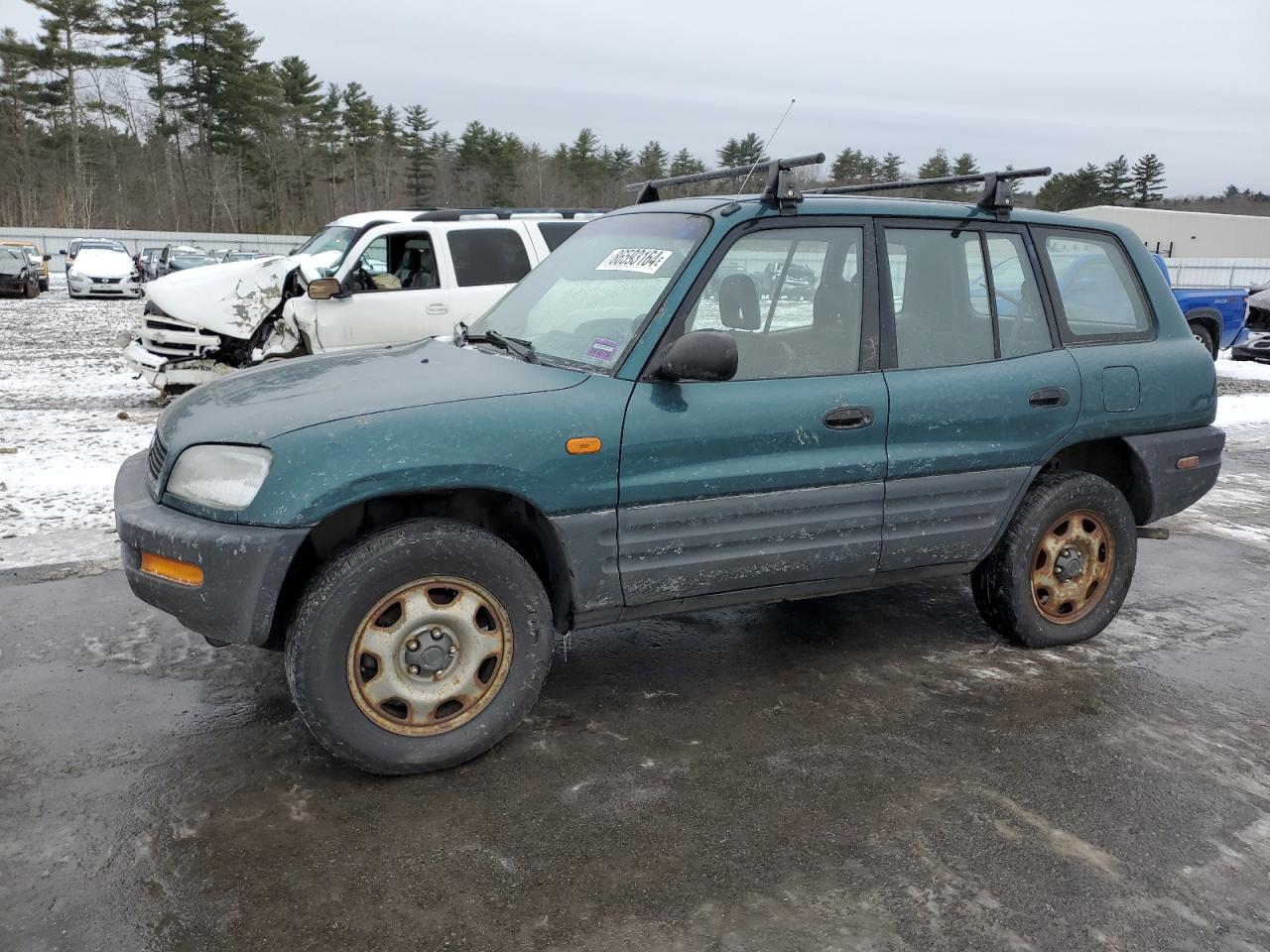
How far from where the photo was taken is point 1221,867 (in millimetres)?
3006

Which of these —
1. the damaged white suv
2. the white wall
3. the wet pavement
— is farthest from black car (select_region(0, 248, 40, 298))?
the white wall

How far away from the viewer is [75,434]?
29.2ft

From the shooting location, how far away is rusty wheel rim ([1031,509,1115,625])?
4.59m

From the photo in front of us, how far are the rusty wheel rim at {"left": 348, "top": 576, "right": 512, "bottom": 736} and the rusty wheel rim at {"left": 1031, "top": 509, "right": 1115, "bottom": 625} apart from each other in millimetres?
2499

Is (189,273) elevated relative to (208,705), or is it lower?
Answer: elevated

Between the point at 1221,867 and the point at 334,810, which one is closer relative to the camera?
the point at 1221,867

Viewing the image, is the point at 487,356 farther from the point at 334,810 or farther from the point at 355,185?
the point at 355,185

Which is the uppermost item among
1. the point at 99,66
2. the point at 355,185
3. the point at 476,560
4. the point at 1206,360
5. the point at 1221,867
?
the point at 99,66

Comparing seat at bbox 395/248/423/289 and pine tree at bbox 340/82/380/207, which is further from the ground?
pine tree at bbox 340/82/380/207

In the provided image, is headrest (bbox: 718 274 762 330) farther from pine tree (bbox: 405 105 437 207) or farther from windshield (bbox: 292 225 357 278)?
pine tree (bbox: 405 105 437 207)

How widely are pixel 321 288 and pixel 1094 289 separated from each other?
21.3 ft

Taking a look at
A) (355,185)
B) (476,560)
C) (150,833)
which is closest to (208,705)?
(150,833)

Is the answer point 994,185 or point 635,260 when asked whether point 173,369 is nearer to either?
point 635,260

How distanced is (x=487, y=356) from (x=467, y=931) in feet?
6.91
